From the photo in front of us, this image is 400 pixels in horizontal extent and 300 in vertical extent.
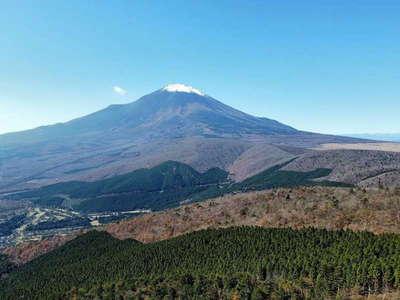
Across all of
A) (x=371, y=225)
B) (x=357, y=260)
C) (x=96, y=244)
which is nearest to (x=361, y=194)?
(x=371, y=225)

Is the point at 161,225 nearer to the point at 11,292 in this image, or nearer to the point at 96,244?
the point at 96,244

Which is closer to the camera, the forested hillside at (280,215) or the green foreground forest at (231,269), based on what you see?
the green foreground forest at (231,269)

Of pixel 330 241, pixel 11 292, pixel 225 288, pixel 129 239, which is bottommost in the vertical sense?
pixel 11 292

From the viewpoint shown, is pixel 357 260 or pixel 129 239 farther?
pixel 129 239

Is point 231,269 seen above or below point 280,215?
below

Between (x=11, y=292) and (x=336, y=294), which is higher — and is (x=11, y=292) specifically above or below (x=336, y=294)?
below

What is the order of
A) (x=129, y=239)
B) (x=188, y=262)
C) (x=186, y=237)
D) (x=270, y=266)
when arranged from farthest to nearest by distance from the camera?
1. (x=129, y=239)
2. (x=186, y=237)
3. (x=188, y=262)
4. (x=270, y=266)

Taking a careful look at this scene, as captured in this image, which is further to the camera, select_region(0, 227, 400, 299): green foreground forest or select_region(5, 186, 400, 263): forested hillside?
select_region(5, 186, 400, 263): forested hillside

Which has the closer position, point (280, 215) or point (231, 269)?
point (231, 269)
